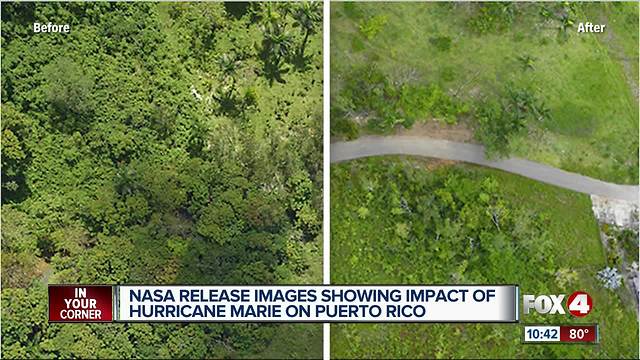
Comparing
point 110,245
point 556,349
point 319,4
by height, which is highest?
point 319,4

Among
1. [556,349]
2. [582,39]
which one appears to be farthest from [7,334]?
[582,39]

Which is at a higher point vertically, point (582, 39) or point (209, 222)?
point (582, 39)

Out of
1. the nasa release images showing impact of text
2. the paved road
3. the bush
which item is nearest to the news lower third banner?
the nasa release images showing impact of text

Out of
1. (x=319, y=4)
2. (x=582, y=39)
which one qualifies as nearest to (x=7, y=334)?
(x=319, y=4)

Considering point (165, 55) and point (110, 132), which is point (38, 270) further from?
point (165, 55)

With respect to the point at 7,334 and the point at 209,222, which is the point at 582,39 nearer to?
the point at 209,222
